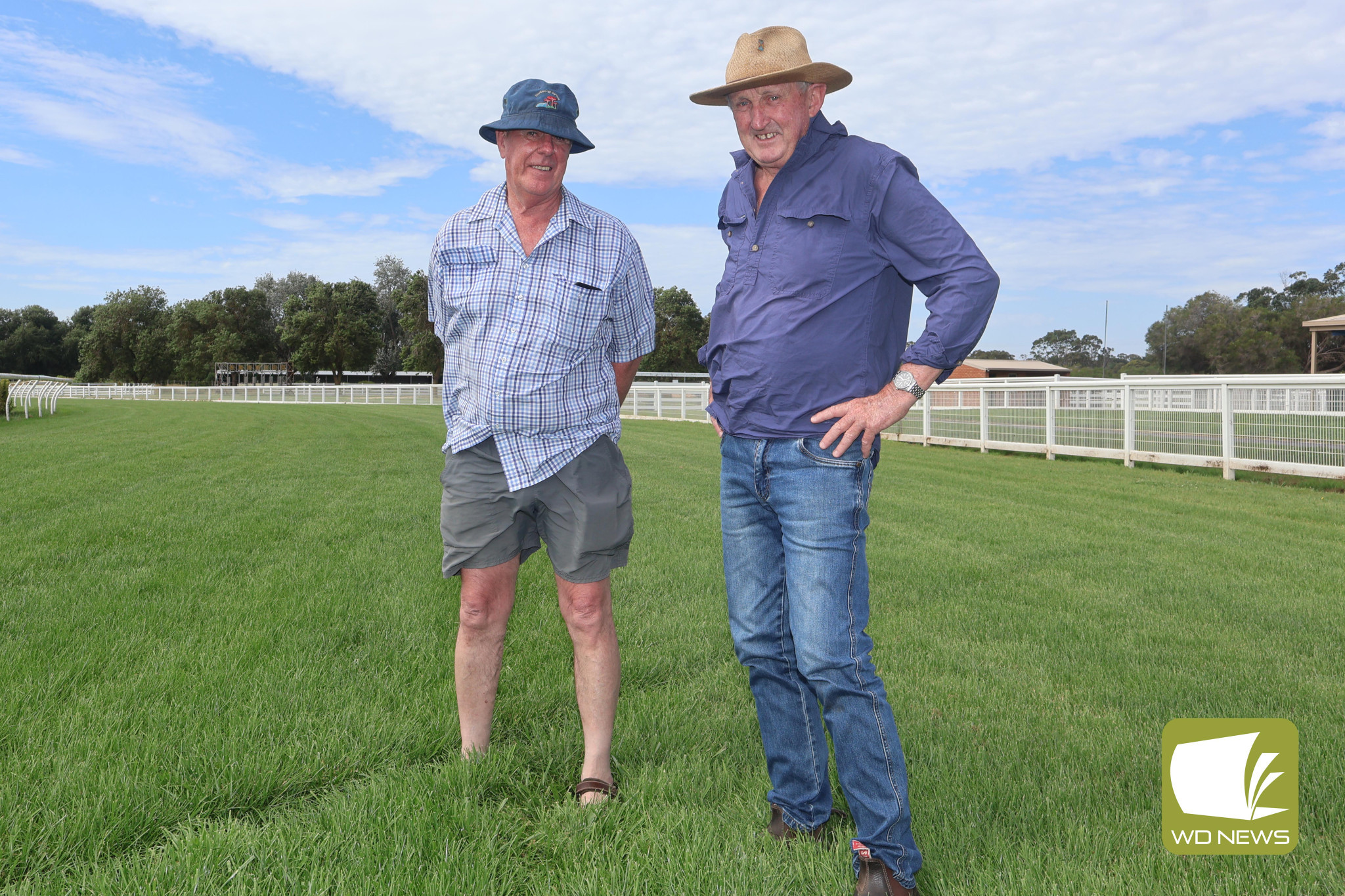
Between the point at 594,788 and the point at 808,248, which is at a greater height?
the point at 808,248

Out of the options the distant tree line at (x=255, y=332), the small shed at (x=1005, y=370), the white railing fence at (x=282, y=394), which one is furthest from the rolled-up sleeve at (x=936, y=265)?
the small shed at (x=1005, y=370)

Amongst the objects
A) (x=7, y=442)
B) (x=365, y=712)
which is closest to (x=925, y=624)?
(x=365, y=712)

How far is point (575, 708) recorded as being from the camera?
11.2 ft

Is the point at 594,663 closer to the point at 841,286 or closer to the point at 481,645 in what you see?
the point at 481,645

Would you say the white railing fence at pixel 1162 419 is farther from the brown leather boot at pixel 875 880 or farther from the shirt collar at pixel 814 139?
the brown leather boot at pixel 875 880

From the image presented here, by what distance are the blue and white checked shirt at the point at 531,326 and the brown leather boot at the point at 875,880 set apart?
1.36m

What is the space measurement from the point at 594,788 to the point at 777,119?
204 centimetres

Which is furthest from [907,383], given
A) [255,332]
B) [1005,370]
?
[255,332]

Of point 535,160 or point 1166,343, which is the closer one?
point 535,160

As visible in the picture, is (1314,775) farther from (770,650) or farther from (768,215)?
(768,215)

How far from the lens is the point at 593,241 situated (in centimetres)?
274

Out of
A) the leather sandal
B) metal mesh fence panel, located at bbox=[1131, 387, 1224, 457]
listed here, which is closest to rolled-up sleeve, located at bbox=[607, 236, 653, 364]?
the leather sandal

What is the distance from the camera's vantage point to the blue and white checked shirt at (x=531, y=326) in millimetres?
2619

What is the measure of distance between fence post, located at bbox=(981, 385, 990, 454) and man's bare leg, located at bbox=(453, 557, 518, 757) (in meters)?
14.8
